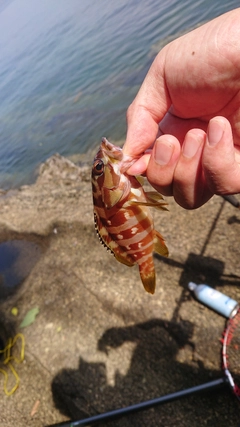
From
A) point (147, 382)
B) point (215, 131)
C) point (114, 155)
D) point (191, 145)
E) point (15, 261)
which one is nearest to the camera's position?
point (215, 131)

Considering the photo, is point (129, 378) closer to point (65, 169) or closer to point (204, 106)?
point (204, 106)

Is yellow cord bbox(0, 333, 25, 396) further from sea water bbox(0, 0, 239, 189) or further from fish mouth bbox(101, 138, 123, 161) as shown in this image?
sea water bbox(0, 0, 239, 189)

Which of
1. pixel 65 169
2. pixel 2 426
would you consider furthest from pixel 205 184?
pixel 65 169

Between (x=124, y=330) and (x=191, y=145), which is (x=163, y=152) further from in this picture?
(x=124, y=330)

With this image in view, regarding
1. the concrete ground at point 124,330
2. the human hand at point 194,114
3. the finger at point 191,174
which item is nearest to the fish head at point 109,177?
the human hand at point 194,114

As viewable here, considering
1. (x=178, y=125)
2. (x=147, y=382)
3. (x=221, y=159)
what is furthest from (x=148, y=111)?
(x=147, y=382)

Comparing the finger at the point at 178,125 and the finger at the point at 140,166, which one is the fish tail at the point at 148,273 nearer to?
the finger at the point at 140,166
